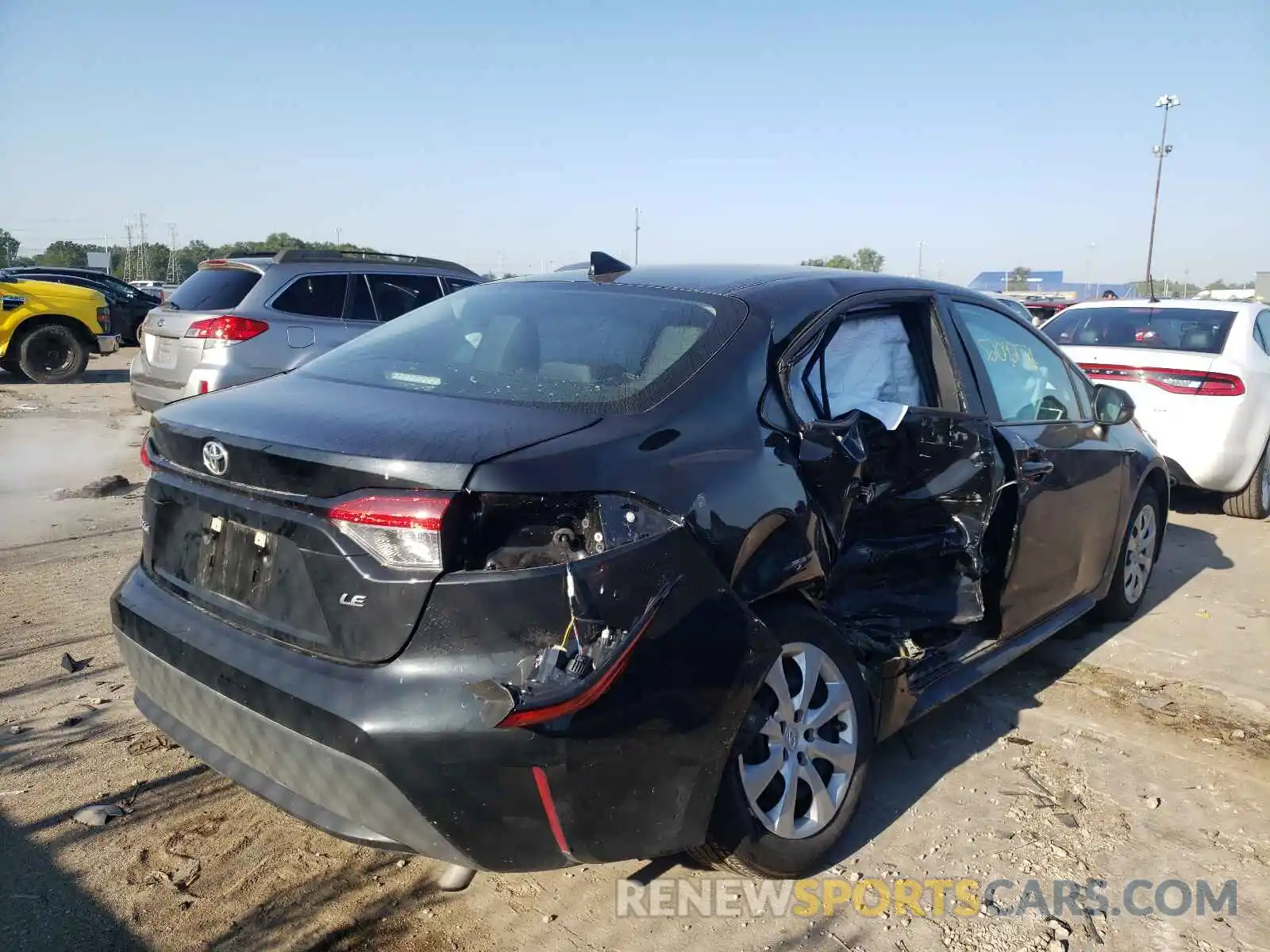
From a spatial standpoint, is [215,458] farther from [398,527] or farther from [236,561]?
[398,527]

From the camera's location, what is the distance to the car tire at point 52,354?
47.0ft

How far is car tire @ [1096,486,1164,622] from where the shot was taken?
4.93 meters

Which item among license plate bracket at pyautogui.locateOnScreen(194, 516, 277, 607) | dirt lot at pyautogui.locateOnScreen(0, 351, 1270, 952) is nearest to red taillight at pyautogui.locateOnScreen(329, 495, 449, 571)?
license plate bracket at pyautogui.locateOnScreen(194, 516, 277, 607)

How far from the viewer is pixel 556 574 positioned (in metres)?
2.14

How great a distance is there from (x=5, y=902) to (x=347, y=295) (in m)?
6.45

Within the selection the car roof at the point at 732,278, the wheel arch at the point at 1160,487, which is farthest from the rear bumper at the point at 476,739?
the wheel arch at the point at 1160,487

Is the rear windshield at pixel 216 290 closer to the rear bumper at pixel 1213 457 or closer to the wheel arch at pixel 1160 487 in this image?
the wheel arch at pixel 1160 487

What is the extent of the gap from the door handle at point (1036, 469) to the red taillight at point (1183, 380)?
3490mm

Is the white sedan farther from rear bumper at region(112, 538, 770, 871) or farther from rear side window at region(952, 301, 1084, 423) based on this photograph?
rear bumper at region(112, 538, 770, 871)

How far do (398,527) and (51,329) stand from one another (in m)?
14.8

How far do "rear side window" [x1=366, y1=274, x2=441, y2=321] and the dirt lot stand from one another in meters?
4.32

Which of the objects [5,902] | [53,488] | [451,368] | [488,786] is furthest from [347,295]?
[488,786]

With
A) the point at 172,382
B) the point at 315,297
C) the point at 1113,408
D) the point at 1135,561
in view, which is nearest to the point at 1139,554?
the point at 1135,561

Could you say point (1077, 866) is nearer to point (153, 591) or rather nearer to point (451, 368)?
point (451, 368)
